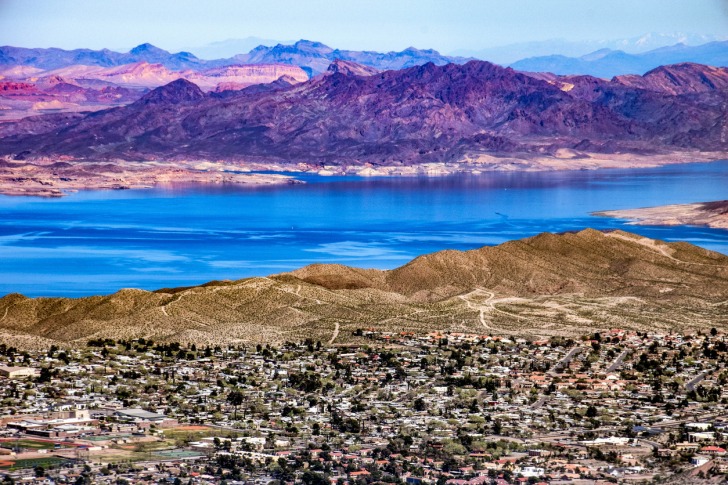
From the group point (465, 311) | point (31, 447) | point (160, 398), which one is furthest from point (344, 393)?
point (465, 311)

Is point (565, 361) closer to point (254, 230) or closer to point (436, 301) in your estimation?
point (436, 301)

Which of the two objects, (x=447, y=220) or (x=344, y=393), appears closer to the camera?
(x=344, y=393)

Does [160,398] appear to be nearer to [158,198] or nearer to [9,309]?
[9,309]

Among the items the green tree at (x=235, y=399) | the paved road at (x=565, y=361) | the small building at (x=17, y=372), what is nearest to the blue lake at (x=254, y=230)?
the small building at (x=17, y=372)

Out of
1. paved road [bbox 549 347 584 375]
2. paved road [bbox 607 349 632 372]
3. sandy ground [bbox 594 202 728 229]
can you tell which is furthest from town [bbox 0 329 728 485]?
sandy ground [bbox 594 202 728 229]

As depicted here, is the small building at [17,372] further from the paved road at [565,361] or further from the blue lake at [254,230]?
the blue lake at [254,230]

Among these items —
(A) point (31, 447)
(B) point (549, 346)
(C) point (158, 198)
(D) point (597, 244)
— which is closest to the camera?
(A) point (31, 447)

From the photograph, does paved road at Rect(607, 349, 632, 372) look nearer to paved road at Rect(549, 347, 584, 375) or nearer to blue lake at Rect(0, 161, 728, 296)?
paved road at Rect(549, 347, 584, 375)
